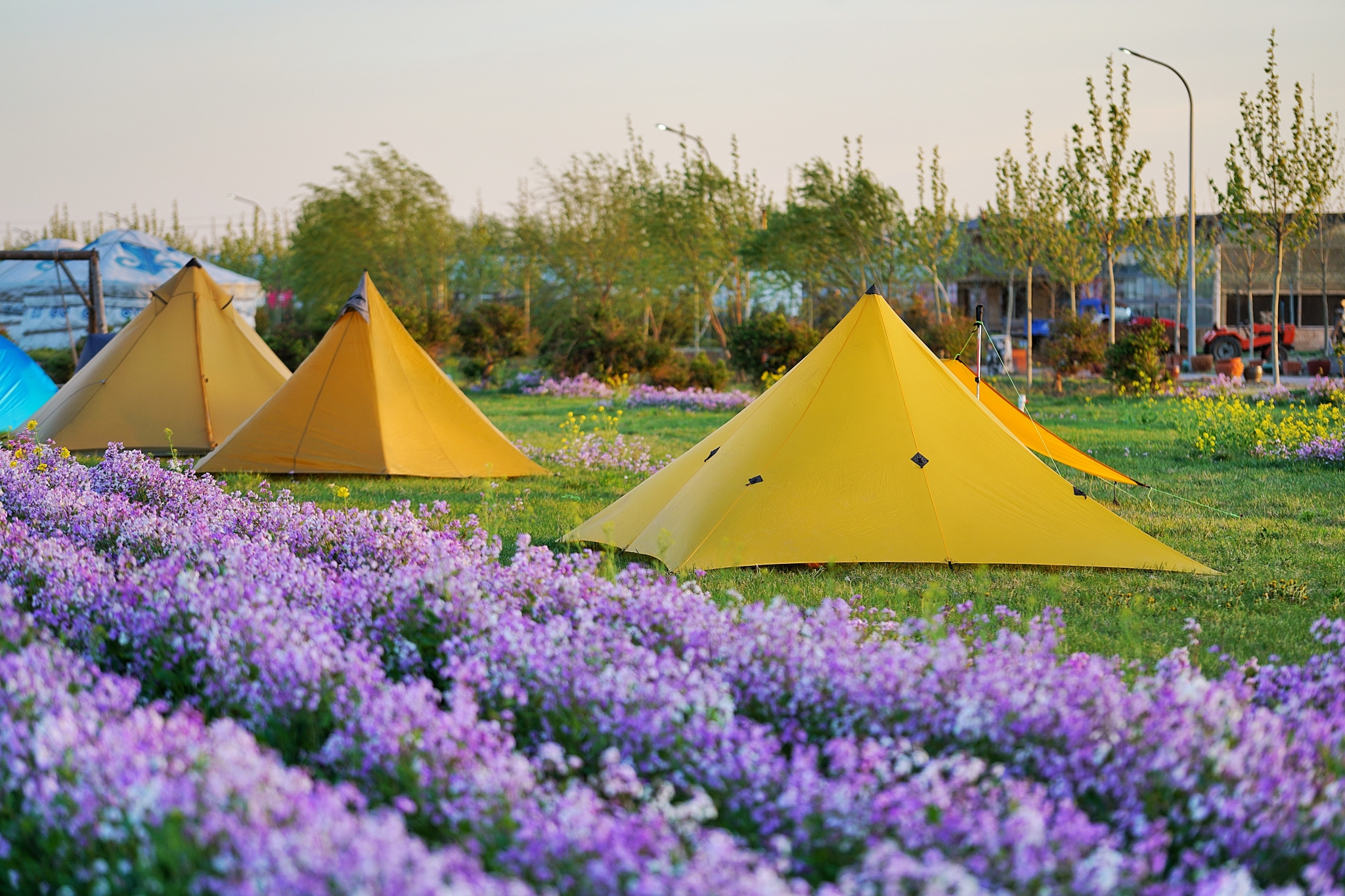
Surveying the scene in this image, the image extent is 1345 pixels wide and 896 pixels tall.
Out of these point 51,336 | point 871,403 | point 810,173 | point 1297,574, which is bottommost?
point 1297,574

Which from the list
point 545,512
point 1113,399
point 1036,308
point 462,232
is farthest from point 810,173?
point 1036,308

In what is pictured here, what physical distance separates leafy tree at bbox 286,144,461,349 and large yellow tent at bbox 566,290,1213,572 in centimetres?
2861

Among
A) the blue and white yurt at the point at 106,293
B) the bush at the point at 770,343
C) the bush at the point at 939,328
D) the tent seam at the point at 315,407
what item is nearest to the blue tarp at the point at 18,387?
the tent seam at the point at 315,407

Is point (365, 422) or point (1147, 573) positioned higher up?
point (365, 422)

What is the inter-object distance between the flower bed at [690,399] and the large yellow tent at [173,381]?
758 cm

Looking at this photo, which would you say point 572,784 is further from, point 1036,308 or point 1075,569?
point 1036,308

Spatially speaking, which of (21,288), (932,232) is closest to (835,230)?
(932,232)

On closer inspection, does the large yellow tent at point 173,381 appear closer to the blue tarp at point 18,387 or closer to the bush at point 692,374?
the blue tarp at point 18,387

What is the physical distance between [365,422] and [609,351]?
44.3 ft

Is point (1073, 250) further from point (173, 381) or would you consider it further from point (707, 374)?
point (173, 381)

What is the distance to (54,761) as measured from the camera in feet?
9.23

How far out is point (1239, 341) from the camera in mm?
30016

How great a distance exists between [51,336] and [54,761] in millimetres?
36328

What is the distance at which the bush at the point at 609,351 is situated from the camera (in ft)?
78.2
